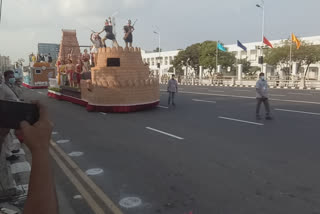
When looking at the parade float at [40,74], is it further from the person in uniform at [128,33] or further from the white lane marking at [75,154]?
the white lane marking at [75,154]

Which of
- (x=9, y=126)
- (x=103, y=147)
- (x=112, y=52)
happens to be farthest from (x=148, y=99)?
(x=9, y=126)

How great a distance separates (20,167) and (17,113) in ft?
14.2

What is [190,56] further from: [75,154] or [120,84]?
[75,154]

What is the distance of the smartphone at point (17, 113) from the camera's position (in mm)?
1371

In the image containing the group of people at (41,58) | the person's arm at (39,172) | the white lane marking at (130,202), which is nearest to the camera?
the person's arm at (39,172)

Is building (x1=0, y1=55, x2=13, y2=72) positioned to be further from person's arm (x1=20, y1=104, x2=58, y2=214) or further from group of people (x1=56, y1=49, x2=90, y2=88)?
person's arm (x1=20, y1=104, x2=58, y2=214)

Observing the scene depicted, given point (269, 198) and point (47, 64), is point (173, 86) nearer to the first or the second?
point (269, 198)

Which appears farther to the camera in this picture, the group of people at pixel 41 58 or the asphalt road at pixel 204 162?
the group of people at pixel 41 58

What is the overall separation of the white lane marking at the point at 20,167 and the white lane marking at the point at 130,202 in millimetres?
2259

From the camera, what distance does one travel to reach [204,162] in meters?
5.45

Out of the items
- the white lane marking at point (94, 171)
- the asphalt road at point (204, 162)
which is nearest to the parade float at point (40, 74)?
the asphalt road at point (204, 162)

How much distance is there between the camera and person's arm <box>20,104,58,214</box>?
4.31 feet

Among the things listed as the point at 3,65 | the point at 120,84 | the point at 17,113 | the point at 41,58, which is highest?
the point at 3,65

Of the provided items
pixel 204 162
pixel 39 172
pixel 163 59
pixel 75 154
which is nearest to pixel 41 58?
pixel 75 154
